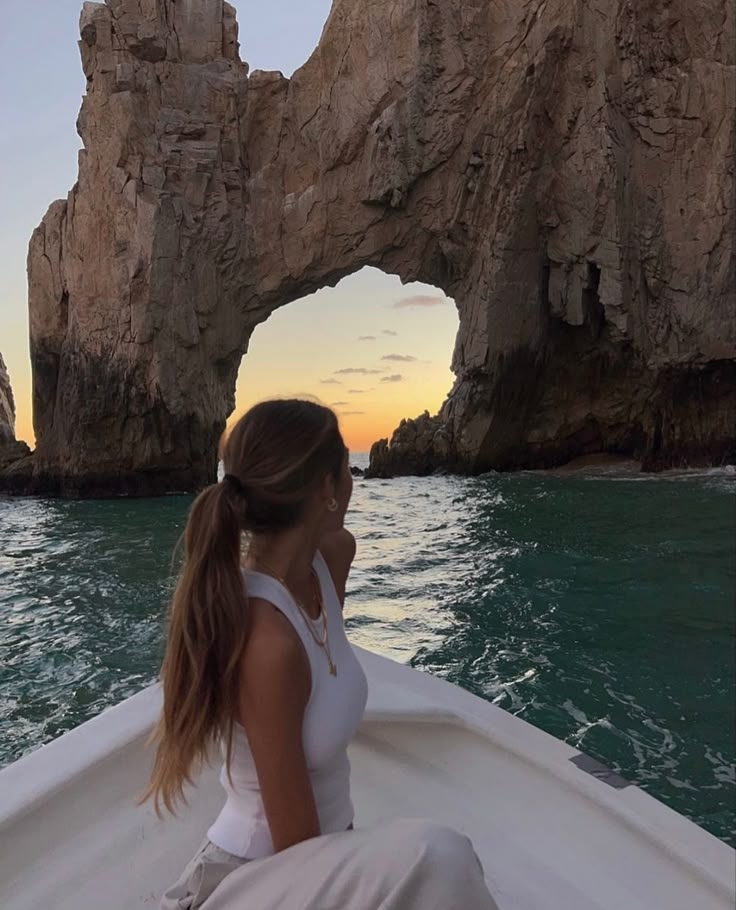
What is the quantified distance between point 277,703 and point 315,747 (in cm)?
12

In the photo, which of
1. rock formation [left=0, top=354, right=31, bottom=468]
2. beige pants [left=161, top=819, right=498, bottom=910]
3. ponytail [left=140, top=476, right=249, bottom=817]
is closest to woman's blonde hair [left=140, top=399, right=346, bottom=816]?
ponytail [left=140, top=476, right=249, bottom=817]

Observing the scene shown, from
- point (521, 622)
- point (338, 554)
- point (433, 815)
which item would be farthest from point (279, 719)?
point (521, 622)

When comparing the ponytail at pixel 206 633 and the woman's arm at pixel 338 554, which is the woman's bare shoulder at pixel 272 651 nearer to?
the ponytail at pixel 206 633

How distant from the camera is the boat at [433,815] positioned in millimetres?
1487

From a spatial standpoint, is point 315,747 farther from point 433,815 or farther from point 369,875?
point 433,815

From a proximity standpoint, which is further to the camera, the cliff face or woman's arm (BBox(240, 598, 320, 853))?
the cliff face

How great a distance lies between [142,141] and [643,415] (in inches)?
568

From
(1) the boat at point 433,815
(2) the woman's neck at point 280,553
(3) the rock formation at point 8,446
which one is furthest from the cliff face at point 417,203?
(2) the woman's neck at point 280,553

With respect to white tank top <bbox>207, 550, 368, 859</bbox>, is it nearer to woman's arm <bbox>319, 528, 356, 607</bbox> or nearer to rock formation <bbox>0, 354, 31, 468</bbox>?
woman's arm <bbox>319, 528, 356, 607</bbox>

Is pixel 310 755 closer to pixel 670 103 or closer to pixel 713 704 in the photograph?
pixel 713 704

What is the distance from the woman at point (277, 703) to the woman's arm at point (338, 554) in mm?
274

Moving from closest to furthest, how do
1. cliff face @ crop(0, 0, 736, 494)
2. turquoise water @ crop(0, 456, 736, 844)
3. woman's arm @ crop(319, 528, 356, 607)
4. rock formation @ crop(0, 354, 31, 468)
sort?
woman's arm @ crop(319, 528, 356, 607) → turquoise water @ crop(0, 456, 736, 844) → cliff face @ crop(0, 0, 736, 494) → rock formation @ crop(0, 354, 31, 468)

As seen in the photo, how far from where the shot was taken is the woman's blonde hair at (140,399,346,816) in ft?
3.24

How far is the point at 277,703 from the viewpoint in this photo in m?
0.94
